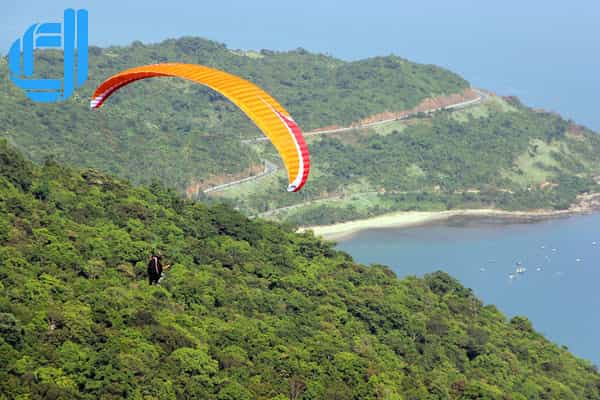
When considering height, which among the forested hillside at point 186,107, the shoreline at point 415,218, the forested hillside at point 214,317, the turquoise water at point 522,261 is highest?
the forested hillside at point 186,107

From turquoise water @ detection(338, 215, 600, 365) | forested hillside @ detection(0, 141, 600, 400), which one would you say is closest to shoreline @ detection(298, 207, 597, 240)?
turquoise water @ detection(338, 215, 600, 365)

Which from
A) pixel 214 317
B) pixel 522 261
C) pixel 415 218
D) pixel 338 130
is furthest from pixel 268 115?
pixel 338 130

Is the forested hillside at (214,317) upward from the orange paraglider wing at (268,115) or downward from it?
downward

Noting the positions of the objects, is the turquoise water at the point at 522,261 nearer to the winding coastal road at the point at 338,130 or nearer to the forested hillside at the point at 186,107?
the winding coastal road at the point at 338,130

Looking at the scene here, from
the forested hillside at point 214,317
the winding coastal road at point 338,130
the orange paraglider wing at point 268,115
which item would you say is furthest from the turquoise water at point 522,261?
the orange paraglider wing at point 268,115

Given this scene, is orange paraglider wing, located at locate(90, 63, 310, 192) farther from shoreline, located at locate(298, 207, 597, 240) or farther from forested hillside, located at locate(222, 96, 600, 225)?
forested hillside, located at locate(222, 96, 600, 225)

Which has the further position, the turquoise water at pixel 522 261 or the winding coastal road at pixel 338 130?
the winding coastal road at pixel 338 130

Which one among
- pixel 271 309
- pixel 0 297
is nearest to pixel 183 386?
pixel 0 297

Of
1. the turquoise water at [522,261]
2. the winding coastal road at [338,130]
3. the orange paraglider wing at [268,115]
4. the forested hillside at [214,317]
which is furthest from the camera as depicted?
the winding coastal road at [338,130]
